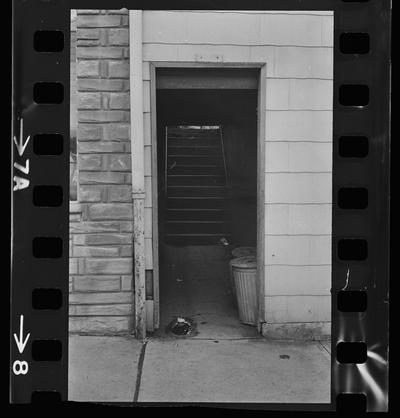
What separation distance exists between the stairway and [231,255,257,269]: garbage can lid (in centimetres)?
276

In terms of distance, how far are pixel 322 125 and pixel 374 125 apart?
229 cm

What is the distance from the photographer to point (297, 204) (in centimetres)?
494

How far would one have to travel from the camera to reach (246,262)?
5.42 meters

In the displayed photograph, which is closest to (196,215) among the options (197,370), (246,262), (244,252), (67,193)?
(244,252)

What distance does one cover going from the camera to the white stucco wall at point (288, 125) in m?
4.80

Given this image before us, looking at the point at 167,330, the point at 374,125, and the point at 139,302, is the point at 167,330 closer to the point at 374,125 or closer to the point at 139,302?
the point at 139,302

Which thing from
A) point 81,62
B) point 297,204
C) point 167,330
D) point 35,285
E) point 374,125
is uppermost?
point 81,62

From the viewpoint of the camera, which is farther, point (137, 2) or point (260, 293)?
point (260, 293)

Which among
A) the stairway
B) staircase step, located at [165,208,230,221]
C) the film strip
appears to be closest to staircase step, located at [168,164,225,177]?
the stairway

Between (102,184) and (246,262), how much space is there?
1680 millimetres

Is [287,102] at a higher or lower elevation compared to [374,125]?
higher

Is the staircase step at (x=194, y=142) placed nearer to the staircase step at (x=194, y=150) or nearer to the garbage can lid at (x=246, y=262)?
the staircase step at (x=194, y=150)

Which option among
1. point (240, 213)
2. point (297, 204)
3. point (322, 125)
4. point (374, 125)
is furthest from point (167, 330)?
point (240, 213)

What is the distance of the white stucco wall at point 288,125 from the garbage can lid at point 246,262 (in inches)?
12.1
